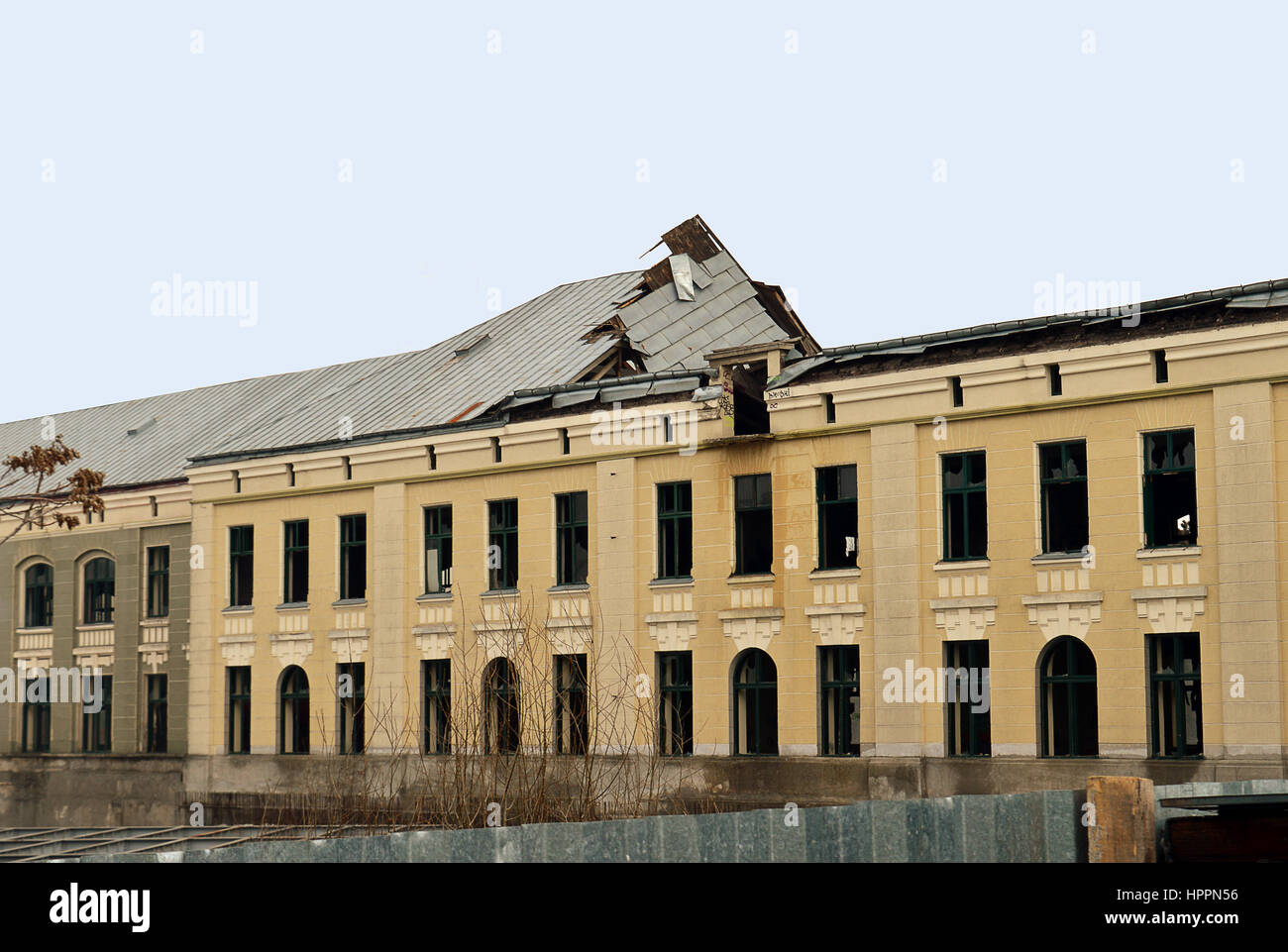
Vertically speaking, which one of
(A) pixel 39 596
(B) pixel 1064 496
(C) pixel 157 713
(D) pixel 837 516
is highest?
(B) pixel 1064 496

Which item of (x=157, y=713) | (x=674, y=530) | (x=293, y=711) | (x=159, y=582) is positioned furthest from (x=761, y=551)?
(x=157, y=713)

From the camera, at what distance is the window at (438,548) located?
3853 cm

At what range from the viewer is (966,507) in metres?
30.7

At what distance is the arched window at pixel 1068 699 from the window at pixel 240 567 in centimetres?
2113

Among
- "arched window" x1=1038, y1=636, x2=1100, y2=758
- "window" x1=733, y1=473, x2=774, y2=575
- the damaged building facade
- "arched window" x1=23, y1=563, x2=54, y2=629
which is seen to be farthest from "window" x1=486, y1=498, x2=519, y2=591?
"arched window" x1=23, y1=563, x2=54, y2=629

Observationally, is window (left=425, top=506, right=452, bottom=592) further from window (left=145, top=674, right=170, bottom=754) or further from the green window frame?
the green window frame

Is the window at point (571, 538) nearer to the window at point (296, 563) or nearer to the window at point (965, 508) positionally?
the window at point (296, 563)

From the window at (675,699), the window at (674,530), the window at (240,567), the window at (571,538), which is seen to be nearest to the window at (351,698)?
the window at (240,567)

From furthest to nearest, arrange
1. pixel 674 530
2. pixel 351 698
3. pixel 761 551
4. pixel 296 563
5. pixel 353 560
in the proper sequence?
pixel 296 563
pixel 353 560
pixel 351 698
pixel 674 530
pixel 761 551

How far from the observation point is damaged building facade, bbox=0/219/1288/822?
92.0ft

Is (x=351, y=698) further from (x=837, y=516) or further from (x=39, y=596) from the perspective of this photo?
(x=837, y=516)

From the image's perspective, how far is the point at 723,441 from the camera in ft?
110

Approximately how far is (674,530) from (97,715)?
19.5 metres
